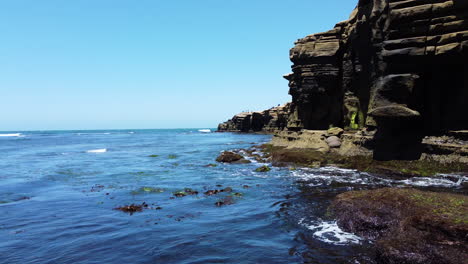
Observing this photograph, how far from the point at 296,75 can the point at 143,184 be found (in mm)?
30530

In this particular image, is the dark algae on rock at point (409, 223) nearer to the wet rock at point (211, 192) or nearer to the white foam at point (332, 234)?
the white foam at point (332, 234)

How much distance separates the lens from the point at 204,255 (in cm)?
1034

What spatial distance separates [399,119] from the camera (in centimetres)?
2459

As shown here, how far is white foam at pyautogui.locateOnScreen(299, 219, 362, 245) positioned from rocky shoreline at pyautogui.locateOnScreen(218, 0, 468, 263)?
368mm

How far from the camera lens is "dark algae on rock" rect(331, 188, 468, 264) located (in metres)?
7.94

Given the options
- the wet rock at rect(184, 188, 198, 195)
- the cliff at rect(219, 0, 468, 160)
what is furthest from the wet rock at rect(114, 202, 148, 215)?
the cliff at rect(219, 0, 468, 160)

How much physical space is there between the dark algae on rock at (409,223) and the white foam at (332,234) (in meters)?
0.30

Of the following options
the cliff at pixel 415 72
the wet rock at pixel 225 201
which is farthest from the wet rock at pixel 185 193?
the cliff at pixel 415 72

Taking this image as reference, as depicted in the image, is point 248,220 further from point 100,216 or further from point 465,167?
point 465,167

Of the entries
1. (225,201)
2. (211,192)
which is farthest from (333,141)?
(225,201)

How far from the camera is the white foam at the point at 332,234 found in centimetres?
1063

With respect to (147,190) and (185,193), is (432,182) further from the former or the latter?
(147,190)

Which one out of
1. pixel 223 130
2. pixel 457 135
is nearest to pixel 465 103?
pixel 457 135

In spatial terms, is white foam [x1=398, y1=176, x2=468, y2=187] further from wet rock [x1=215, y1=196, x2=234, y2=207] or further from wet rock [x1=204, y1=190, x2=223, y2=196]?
wet rock [x1=204, y1=190, x2=223, y2=196]
